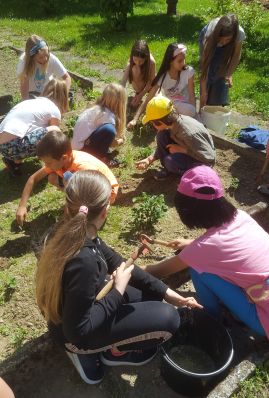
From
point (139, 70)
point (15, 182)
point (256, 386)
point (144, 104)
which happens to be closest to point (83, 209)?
point (256, 386)

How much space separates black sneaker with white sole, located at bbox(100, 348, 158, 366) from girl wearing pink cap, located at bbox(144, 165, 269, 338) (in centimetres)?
58

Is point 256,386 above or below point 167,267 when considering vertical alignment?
below

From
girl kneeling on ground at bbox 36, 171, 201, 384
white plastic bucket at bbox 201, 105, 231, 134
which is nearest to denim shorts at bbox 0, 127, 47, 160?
white plastic bucket at bbox 201, 105, 231, 134

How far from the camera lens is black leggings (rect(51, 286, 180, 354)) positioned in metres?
2.19

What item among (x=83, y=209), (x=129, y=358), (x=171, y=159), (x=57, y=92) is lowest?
(x=129, y=358)

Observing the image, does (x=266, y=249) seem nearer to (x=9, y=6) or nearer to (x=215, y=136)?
(x=215, y=136)

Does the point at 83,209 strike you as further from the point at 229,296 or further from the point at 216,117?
the point at 216,117

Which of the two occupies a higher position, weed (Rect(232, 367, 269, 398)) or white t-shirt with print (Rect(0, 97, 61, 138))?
white t-shirt with print (Rect(0, 97, 61, 138))

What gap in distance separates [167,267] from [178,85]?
2.91 m

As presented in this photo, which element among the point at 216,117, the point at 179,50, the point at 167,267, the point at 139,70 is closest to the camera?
the point at 167,267

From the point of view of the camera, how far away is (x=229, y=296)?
8.10ft

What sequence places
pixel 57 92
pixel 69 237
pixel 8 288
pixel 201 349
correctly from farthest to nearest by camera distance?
pixel 57 92 → pixel 8 288 → pixel 201 349 → pixel 69 237

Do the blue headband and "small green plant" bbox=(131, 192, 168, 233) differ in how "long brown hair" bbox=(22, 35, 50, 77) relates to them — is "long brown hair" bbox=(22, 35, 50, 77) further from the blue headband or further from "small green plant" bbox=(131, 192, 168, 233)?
"small green plant" bbox=(131, 192, 168, 233)

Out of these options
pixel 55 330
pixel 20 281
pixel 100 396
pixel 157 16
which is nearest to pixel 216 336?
pixel 100 396
